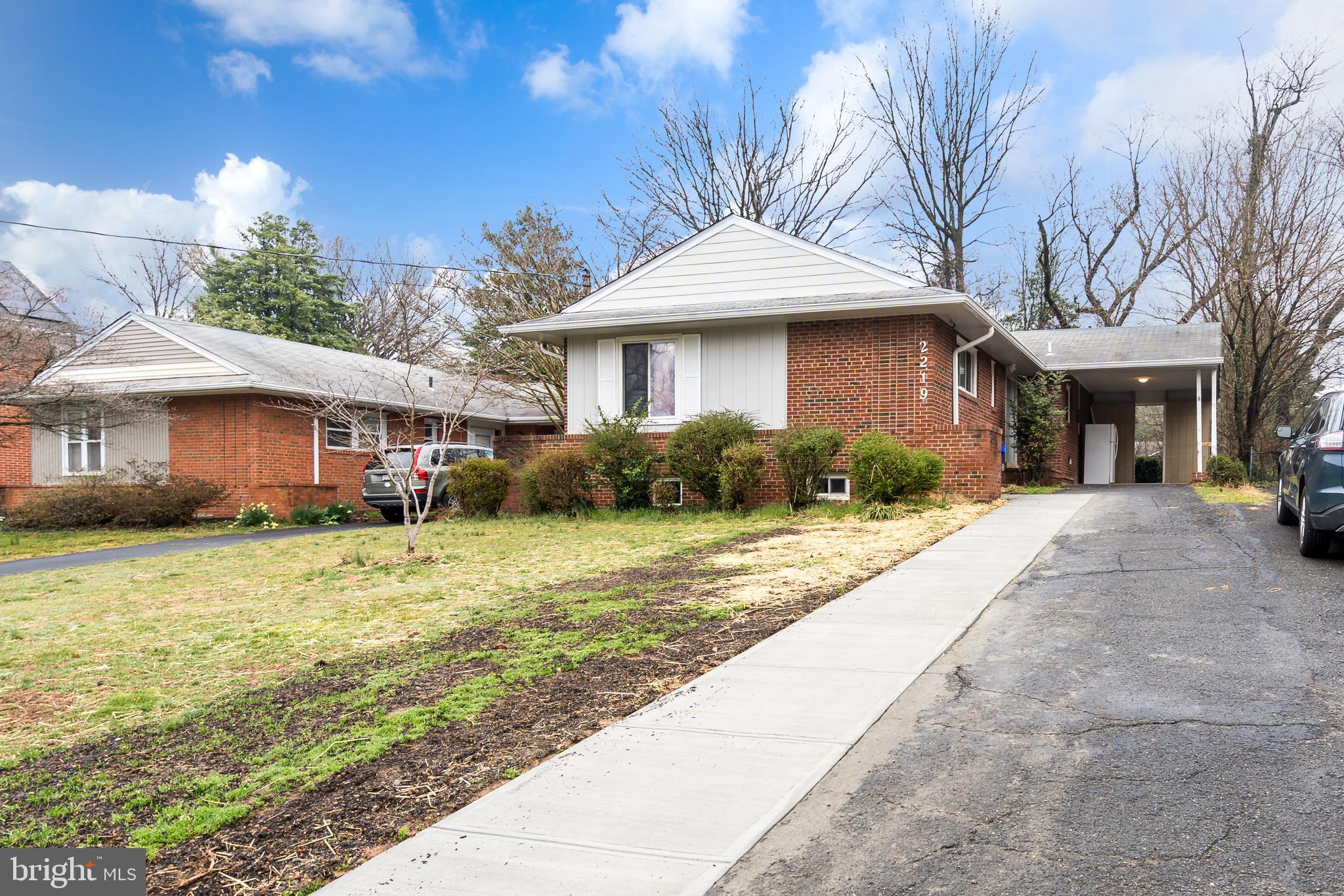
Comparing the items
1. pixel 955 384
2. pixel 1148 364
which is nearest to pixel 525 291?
pixel 955 384

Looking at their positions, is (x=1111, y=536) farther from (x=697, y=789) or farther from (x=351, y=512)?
(x=351, y=512)

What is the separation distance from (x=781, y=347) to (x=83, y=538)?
13767mm

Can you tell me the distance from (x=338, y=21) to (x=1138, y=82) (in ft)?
82.9

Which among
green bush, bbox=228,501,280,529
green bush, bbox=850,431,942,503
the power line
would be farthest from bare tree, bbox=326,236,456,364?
green bush, bbox=850,431,942,503

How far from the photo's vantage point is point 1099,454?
86.5 ft

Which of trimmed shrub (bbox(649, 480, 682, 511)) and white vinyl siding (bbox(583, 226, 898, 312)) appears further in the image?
white vinyl siding (bbox(583, 226, 898, 312))

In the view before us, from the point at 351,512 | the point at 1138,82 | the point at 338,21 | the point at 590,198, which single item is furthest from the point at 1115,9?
the point at 351,512

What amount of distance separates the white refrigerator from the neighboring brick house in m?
17.9

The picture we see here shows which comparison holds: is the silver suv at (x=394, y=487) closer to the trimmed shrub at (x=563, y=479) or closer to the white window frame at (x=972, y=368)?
the trimmed shrub at (x=563, y=479)

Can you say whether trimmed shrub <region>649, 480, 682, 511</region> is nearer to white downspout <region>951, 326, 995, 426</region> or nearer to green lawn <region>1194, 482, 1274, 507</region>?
white downspout <region>951, 326, 995, 426</region>

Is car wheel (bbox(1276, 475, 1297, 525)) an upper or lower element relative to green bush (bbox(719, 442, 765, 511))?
lower

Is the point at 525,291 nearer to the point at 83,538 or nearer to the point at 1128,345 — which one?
the point at 83,538

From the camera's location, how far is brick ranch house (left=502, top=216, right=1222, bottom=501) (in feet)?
50.8

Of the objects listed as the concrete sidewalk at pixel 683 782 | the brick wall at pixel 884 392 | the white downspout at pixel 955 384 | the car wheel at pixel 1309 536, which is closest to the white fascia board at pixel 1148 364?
the white downspout at pixel 955 384
